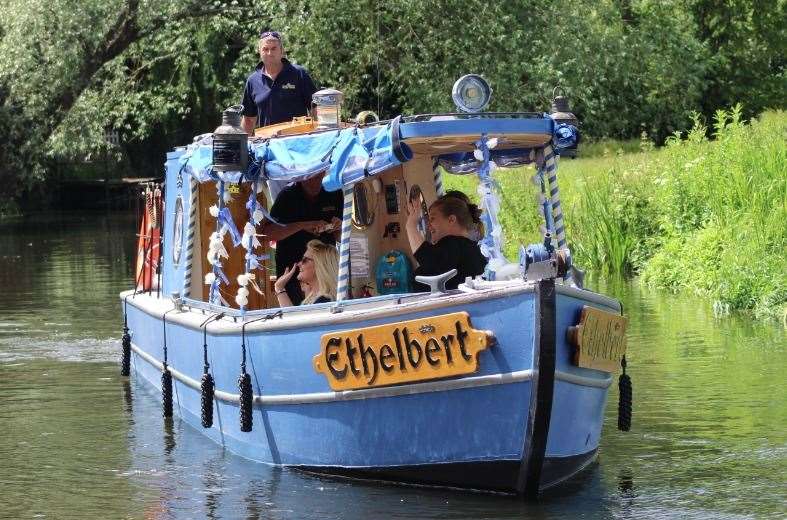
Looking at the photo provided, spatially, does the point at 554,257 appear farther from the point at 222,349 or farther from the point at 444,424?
the point at 222,349

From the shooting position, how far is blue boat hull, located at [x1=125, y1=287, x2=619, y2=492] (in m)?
9.46

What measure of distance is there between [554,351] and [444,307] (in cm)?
71

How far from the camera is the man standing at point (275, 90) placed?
13.6 m

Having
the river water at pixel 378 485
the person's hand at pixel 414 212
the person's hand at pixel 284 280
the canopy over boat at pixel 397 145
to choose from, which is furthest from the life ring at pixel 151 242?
the person's hand at pixel 414 212

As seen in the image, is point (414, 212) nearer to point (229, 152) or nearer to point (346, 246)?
point (346, 246)

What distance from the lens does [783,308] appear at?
1823cm

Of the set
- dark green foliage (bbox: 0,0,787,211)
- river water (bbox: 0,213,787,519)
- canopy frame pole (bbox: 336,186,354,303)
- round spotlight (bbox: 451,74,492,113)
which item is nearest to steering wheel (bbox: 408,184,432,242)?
canopy frame pole (bbox: 336,186,354,303)

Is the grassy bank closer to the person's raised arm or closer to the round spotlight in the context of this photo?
the person's raised arm

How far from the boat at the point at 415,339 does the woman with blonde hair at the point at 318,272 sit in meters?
0.24

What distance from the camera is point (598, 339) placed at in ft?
32.7

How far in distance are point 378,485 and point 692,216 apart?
1316 cm

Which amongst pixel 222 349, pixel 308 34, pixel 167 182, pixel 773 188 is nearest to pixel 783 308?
pixel 773 188

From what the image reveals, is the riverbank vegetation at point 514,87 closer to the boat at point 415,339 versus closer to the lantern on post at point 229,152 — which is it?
the boat at point 415,339

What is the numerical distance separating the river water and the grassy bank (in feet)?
2.98
